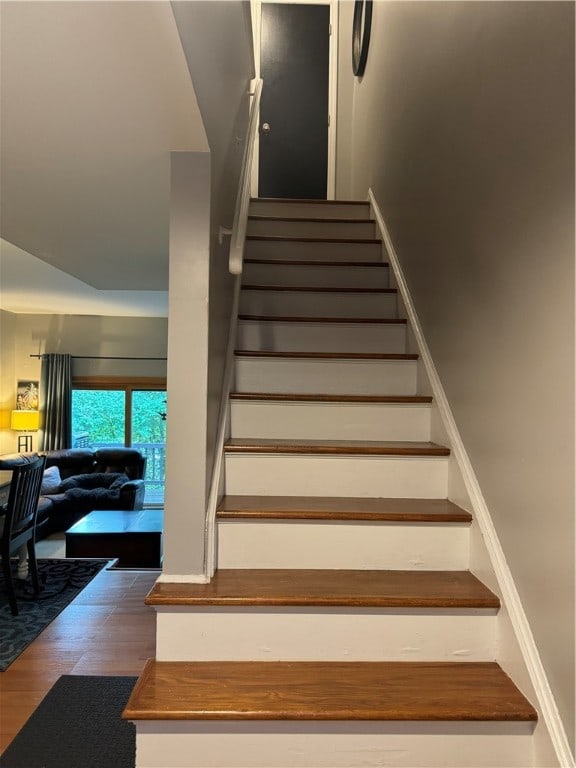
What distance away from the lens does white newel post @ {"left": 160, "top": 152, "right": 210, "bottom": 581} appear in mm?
1527

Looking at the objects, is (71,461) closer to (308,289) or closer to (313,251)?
(313,251)

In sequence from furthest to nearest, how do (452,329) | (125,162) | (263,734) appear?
(452,329)
(125,162)
(263,734)

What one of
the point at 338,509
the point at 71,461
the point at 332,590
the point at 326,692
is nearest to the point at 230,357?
the point at 338,509

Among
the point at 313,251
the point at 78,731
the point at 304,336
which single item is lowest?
the point at 78,731

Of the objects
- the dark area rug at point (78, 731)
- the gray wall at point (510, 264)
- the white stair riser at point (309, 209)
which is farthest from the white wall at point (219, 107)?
the dark area rug at point (78, 731)

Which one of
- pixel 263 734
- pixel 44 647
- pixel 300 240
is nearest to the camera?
pixel 263 734

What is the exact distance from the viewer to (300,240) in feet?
9.89

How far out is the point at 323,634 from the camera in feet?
4.70

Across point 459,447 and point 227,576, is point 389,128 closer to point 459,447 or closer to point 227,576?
point 459,447

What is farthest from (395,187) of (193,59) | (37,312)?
(37,312)

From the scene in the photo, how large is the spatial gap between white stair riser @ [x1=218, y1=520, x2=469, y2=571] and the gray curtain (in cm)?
598

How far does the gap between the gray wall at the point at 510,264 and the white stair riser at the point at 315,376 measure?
0.29 m

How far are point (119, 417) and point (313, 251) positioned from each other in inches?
200

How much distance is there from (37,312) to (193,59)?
670cm
